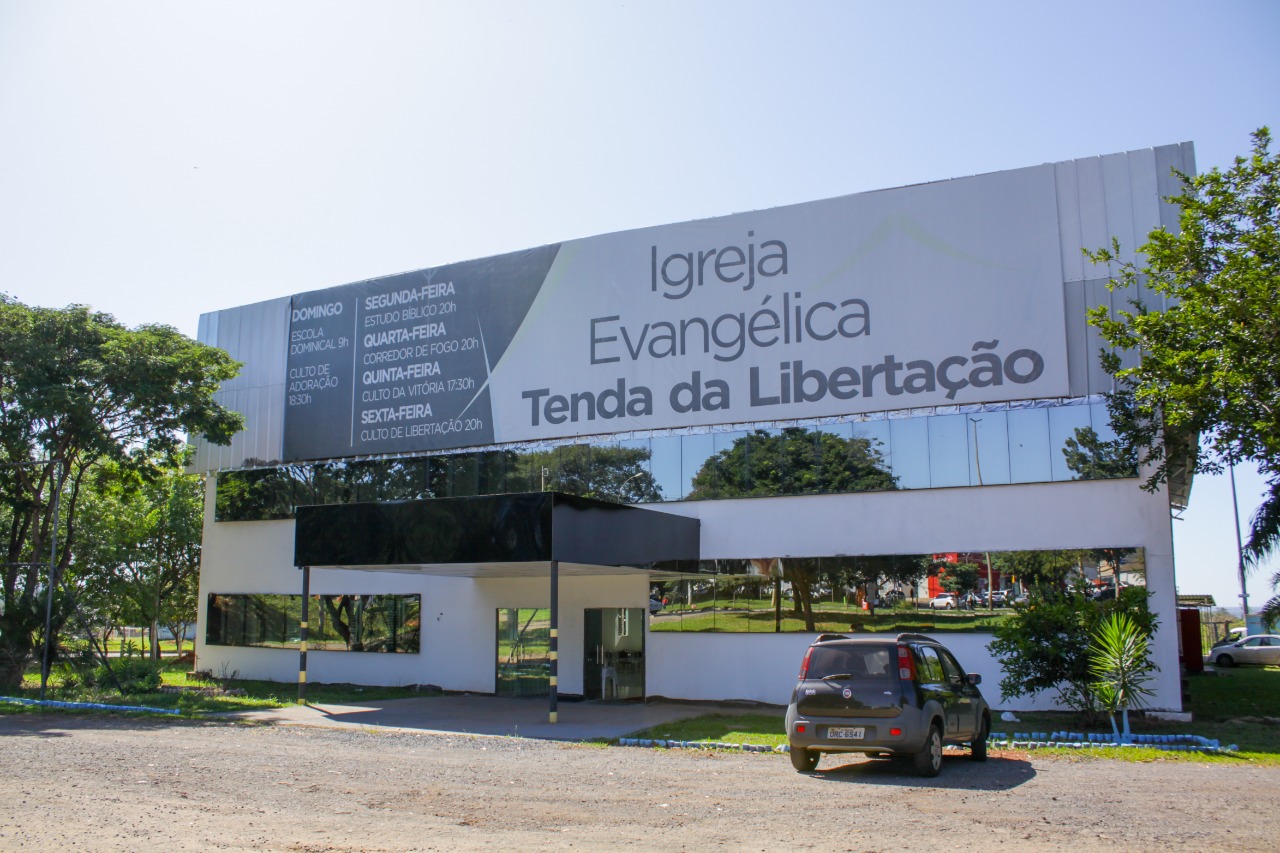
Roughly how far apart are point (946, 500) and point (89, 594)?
1177 inches

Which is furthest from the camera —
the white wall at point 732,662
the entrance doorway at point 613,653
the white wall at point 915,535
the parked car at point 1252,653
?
the parked car at point 1252,653

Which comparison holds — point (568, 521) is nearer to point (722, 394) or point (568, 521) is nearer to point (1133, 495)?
point (722, 394)

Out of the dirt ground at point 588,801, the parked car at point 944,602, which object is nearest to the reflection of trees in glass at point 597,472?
the parked car at point 944,602

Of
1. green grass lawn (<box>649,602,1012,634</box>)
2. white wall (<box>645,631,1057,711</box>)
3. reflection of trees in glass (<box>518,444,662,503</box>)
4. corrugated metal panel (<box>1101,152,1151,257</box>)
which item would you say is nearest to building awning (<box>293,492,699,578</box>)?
green grass lawn (<box>649,602,1012,634</box>)

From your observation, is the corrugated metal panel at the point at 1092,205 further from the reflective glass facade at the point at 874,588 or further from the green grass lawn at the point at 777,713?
the green grass lawn at the point at 777,713

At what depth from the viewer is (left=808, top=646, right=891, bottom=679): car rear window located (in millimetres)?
11852

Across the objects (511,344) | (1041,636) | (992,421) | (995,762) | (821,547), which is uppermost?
(511,344)

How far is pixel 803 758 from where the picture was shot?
40.3 feet

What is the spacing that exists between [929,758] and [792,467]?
34.4ft

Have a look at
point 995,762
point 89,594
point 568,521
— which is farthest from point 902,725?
point 89,594

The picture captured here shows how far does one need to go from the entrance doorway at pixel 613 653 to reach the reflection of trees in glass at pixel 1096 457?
379 inches

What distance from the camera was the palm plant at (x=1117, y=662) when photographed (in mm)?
15219

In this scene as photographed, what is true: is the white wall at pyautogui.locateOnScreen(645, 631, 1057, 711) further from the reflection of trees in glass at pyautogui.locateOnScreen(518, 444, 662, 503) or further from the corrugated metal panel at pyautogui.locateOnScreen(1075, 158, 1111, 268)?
the corrugated metal panel at pyautogui.locateOnScreen(1075, 158, 1111, 268)

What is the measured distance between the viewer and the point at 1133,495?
18.8 m
